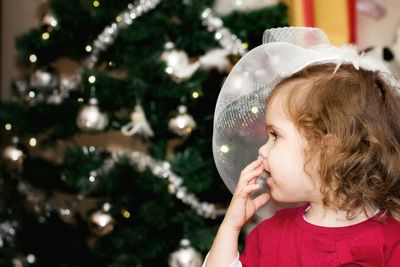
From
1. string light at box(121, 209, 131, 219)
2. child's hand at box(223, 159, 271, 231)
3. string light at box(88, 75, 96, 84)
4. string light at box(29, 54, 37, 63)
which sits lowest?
string light at box(121, 209, 131, 219)

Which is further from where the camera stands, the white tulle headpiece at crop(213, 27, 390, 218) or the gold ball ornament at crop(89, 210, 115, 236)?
the gold ball ornament at crop(89, 210, 115, 236)

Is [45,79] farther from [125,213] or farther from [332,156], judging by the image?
[332,156]

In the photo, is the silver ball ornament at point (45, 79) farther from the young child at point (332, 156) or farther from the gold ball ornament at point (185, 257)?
the young child at point (332, 156)

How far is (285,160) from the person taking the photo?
3.75ft

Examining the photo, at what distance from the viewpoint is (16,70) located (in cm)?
262

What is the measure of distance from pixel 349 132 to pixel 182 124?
23.6 inches

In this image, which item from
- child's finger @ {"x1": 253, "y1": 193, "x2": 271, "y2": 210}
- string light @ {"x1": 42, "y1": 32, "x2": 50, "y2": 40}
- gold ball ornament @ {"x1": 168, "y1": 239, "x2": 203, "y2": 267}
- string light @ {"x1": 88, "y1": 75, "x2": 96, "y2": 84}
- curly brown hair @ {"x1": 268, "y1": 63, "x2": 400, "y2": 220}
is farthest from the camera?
string light @ {"x1": 42, "y1": 32, "x2": 50, "y2": 40}

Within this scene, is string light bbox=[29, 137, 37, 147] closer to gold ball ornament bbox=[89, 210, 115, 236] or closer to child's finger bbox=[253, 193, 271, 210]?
gold ball ornament bbox=[89, 210, 115, 236]

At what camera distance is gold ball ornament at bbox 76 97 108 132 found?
1.70 meters

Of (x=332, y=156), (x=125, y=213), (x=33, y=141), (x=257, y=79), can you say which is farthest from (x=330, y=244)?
(x=33, y=141)

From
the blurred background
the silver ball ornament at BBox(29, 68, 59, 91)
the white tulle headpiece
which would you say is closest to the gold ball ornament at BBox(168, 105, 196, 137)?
the blurred background

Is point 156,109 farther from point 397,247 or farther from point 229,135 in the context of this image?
point 397,247

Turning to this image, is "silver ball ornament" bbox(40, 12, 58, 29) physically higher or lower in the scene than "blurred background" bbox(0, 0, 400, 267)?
higher

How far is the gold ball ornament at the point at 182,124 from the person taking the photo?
1622mm
